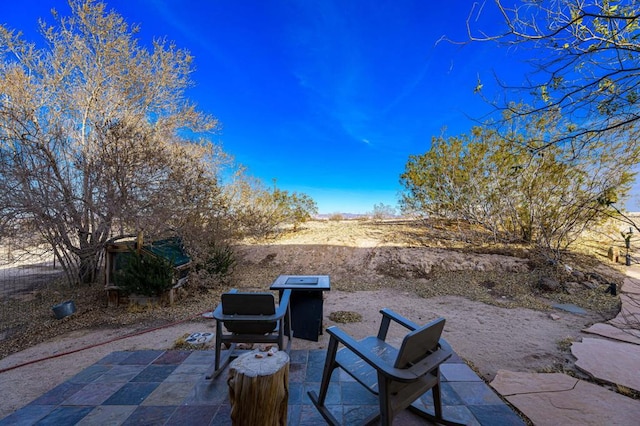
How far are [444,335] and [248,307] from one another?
9.03 ft

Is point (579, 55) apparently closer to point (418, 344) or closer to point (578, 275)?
point (418, 344)

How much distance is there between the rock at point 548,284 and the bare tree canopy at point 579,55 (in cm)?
455

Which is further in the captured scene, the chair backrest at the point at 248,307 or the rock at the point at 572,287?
the rock at the point at 572,287

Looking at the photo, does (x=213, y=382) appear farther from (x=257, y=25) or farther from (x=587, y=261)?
(x=587, y=261)

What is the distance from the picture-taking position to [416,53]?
6.21 m

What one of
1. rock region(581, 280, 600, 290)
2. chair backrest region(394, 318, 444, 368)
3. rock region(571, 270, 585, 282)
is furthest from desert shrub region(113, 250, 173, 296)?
rock region(571, 270, 585, 282)

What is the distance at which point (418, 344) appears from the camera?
154cm

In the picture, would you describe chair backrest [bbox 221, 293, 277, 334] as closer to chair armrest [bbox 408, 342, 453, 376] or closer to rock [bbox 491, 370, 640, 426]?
chair armrest [bbox 408, 342, 453, 376]

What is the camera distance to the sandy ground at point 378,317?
287cm

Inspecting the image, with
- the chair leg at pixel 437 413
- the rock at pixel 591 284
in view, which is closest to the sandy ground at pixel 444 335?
the chair leg at pixel 437 413

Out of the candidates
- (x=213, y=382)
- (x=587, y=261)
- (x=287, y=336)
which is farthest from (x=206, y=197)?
(x=587, y=261)

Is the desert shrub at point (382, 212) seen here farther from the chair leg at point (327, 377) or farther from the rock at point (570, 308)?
the chair leg at point (327, 377)

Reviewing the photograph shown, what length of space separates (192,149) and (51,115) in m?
2.73

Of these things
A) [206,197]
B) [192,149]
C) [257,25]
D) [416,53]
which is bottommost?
[206,197]
